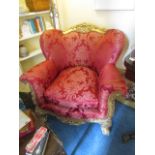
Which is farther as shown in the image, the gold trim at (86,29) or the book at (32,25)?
the book at (32,25)

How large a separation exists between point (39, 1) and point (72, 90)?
1357 millimetres

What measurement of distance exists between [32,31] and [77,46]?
85cm

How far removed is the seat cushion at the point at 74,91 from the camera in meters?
1.56

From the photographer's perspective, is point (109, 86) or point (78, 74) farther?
point (78, 74)

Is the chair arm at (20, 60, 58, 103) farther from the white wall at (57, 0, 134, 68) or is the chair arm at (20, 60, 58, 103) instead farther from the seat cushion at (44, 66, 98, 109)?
the white wall at (57, 0, 134, 68)

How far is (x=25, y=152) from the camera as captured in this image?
963mm

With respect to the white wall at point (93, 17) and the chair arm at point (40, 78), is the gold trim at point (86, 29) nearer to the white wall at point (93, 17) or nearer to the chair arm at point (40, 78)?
the white wall at point (93, 17)

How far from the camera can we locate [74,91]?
1.60 metres

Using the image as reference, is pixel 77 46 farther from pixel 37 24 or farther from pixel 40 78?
pixel 37 24

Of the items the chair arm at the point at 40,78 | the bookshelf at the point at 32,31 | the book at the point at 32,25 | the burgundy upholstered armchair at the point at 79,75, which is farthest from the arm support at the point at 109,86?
the book at the point at 32,25

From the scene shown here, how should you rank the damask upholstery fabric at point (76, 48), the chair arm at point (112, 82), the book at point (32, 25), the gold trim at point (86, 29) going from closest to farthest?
1. the chair arm at point (112, 82)
2. the damask upholstery fabric at point (76, 48)
3. the gold trim at point (86, 29)
4. the book at point (32, 25)

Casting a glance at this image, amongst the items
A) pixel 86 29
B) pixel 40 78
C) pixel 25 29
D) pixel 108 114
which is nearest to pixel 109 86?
pixel 108 114

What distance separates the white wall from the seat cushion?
2.24 feet
